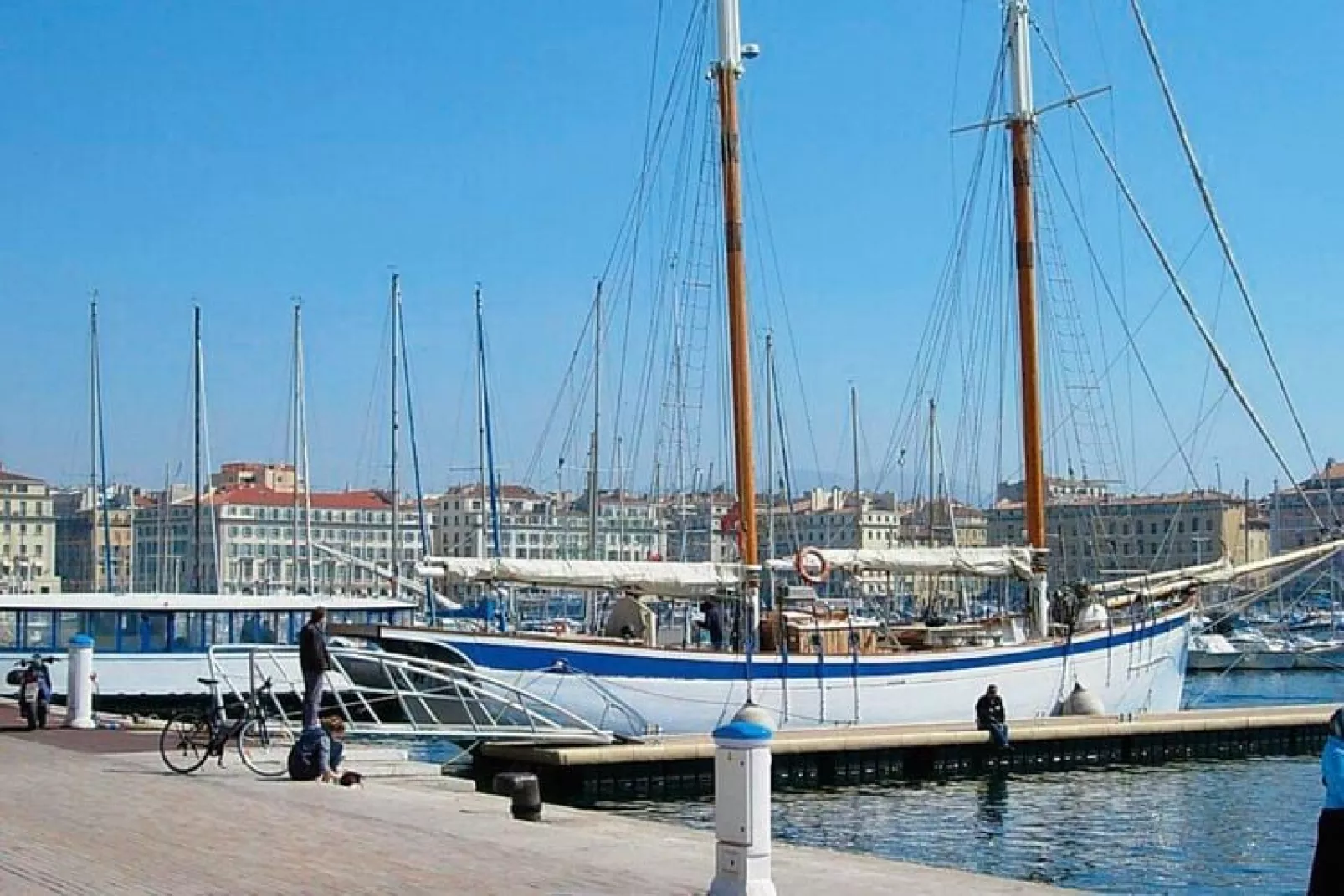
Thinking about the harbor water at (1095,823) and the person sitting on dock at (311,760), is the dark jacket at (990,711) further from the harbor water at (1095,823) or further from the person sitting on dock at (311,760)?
the person sitting on dock at (311,760)

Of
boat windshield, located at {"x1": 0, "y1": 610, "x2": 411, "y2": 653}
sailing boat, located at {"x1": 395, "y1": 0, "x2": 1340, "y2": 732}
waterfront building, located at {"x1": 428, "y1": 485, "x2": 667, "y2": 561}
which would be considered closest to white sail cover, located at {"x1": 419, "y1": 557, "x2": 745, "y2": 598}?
sailing boat, located at {"x1": 395, "y1": 0, "x2": 1340, "y2": 732}

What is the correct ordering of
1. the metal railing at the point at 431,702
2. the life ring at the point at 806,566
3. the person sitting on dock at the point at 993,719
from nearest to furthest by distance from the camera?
the metal railing at the point at 431,702
the person sitting on dock at the point at 993,719
the life ring at the point at 806,566

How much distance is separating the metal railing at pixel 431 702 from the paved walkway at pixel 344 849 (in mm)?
4937

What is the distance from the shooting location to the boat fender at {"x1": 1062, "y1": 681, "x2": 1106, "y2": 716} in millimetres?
41312

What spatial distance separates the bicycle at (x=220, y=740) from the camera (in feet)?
78.5

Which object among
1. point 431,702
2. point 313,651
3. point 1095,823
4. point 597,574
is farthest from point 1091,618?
point 313,651

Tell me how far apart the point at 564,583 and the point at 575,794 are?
897 centimetres

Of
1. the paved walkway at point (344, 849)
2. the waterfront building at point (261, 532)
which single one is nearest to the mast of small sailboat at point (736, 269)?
Answer: the paved walkway at point (344, 849)

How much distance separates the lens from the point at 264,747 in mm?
25766

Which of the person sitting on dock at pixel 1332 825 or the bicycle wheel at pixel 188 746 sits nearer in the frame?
the person sitting on dock at pixel 1332 825

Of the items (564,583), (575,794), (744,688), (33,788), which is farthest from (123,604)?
(33,788)

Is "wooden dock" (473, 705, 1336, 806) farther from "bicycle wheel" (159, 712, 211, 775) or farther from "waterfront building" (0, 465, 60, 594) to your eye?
"waterfront building" (0, 465, 60, 594)

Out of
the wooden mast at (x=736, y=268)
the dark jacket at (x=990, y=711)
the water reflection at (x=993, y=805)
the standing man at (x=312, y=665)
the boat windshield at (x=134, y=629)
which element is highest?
the wooden mast at (x=736, y=268)

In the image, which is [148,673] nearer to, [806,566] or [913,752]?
[806,566]
